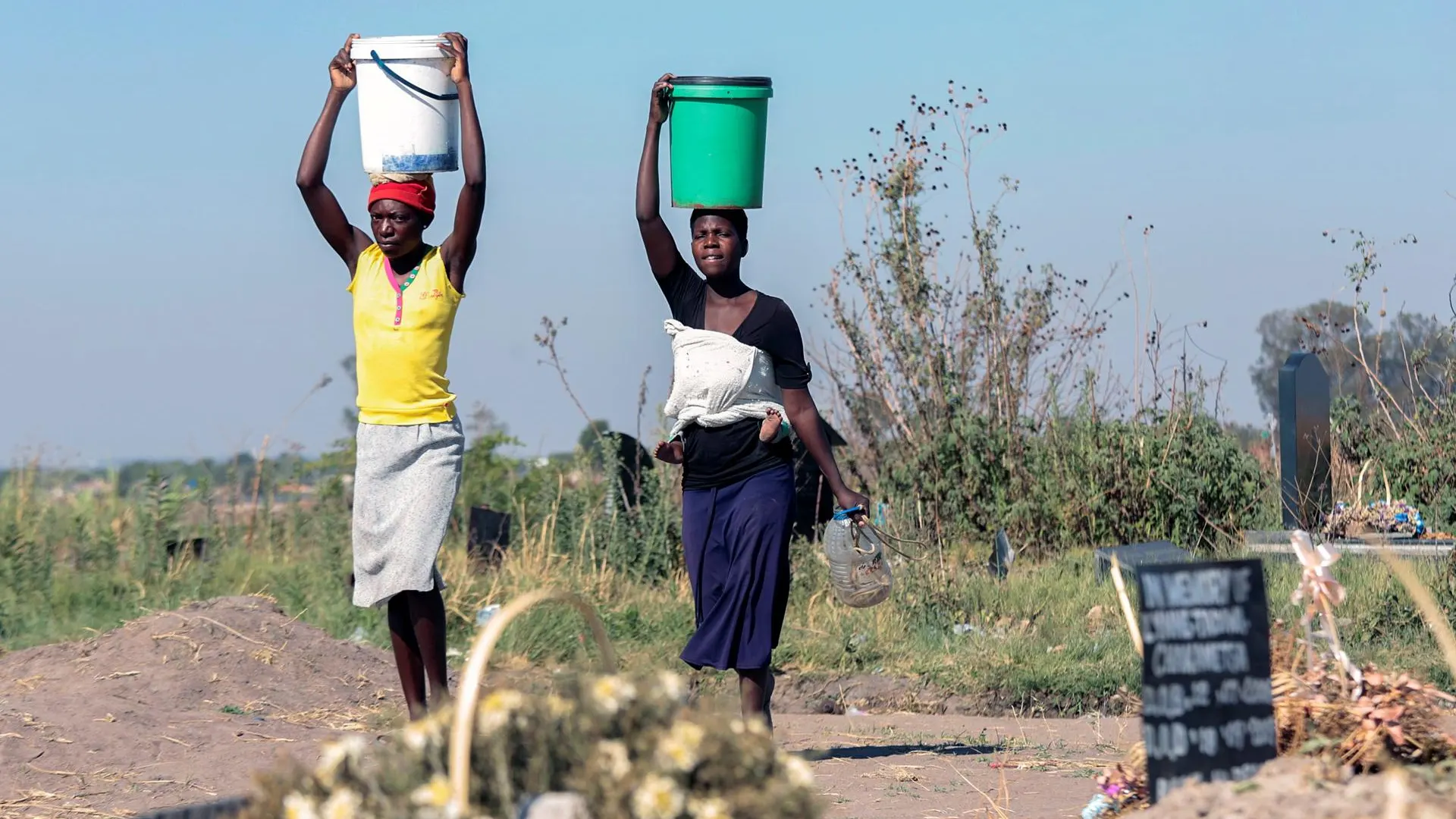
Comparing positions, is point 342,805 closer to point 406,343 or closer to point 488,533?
point 406,343

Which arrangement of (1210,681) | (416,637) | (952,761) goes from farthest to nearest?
(952,761), (416,637), (1210,681)

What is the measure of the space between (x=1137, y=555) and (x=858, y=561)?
352cm

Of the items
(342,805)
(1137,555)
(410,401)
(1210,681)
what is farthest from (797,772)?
(1137,555)

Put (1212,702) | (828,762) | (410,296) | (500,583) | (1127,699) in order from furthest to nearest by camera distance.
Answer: (500,583) < (1127,699) < (828,762) < (410,296) < (1212,702)

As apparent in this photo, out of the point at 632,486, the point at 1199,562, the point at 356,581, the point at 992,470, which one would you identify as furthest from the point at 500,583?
the point at 1199,562

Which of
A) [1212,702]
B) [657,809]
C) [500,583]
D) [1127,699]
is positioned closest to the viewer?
[657,809]

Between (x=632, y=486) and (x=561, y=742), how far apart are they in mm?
8098

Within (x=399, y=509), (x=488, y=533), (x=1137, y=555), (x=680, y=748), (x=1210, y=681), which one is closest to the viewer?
(x=680, y=748)

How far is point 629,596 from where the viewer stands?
949 centimetres

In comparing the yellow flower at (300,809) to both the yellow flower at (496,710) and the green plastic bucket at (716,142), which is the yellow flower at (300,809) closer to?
the yellow flower at (496,710)

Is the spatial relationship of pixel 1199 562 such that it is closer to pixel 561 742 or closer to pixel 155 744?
pixel 561 742

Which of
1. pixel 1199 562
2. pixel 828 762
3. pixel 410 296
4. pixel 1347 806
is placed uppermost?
pixel 410 296

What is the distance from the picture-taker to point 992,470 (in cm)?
1092

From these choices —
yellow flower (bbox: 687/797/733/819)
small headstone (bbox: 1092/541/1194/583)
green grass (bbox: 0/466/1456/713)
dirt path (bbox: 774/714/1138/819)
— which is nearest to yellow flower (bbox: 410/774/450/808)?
yellow flower (bbox: 687/797/733/819)
